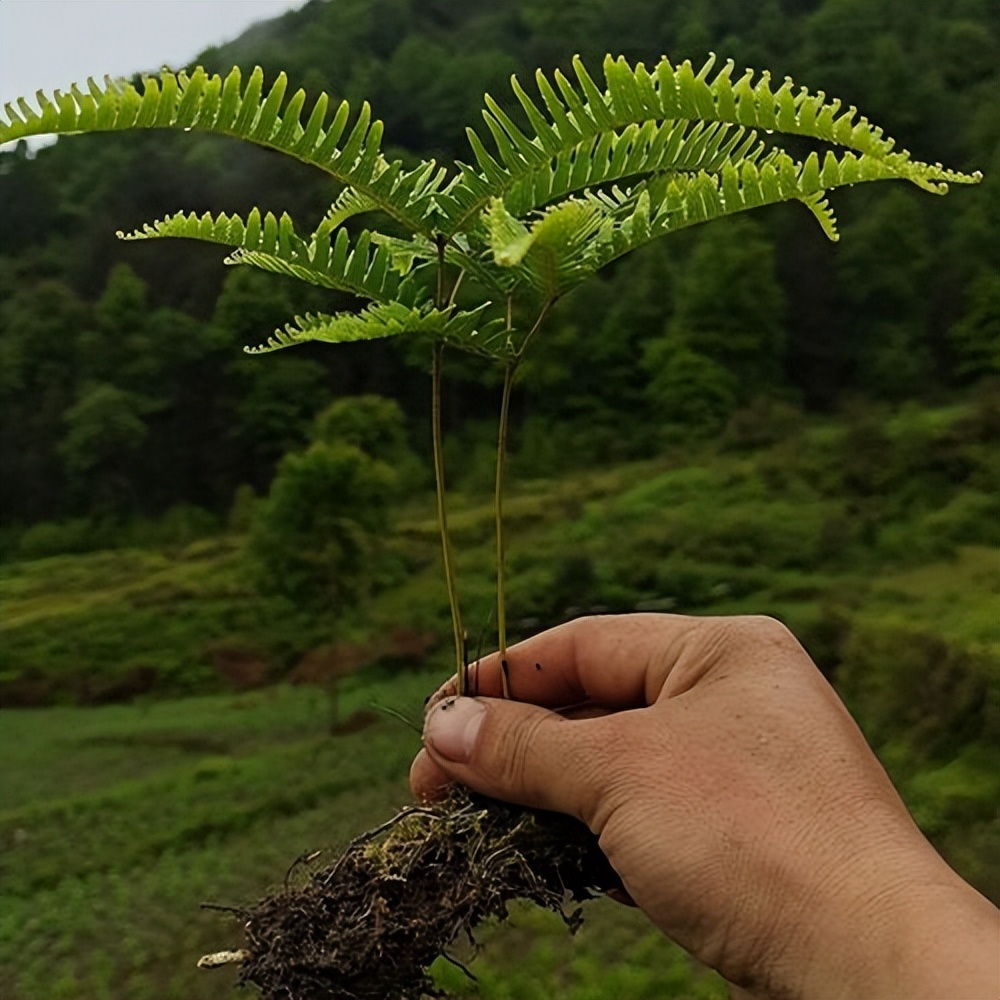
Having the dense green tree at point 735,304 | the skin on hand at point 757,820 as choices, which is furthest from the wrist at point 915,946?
the dense green tree at point 735,304

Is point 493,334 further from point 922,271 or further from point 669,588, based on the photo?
point 922,271

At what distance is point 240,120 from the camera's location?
1.98 ft

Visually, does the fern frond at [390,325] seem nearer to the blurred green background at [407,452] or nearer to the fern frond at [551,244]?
the fern frond at [551,244]

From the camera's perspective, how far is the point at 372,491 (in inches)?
80.1

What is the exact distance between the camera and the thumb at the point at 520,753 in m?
0.66

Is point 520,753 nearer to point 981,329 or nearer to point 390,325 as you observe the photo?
point 390,325

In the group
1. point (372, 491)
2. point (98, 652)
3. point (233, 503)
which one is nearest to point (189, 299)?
point (233, 503)

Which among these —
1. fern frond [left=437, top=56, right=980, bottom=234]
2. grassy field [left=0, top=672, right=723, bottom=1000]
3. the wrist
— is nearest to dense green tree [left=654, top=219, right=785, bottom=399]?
grassy field [left=0, top=672, right=723, bottom=1000]

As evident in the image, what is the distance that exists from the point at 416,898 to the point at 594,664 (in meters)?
0.24

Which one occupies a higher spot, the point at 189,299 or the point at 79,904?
the point at 189,299

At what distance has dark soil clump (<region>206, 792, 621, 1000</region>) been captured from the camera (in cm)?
71

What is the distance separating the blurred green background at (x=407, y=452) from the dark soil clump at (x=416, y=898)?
1.22 m

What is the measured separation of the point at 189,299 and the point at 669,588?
126 cm

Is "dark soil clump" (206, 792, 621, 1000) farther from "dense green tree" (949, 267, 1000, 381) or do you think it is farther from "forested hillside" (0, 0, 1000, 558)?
"dense green tree" (949, 267, 1000, 381)
